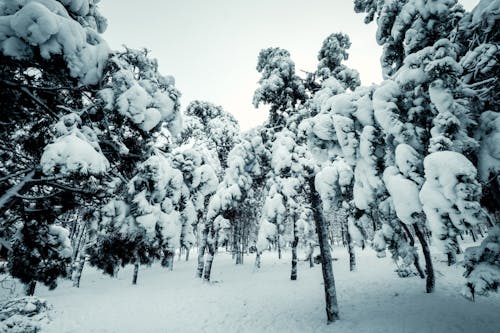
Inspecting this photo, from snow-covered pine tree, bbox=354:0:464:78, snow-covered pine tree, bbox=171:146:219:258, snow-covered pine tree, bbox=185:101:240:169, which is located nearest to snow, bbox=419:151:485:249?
snow-covered pine tree, bbox=354:0:464:78

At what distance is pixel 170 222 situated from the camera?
439cm

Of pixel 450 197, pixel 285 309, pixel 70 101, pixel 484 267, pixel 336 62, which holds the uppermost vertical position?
pixel 336 62

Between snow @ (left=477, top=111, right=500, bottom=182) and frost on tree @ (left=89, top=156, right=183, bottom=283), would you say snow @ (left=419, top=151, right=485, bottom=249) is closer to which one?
snow @ (left=477, top=111, right=500, bottom=182)

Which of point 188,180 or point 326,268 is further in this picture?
point 326,268

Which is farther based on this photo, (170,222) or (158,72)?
(158,72)

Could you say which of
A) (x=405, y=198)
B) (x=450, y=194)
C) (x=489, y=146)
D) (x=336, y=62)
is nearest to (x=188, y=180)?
(x=405, y=198)

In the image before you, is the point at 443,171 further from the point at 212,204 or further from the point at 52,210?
the point at 212,204

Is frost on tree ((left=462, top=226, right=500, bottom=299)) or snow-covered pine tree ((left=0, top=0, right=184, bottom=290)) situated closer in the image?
snow-covered pine tree ((left=0, top=0, right=184, bottom=290))

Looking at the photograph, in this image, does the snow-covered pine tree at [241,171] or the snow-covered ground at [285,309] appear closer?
the snow-covered ground at [285,309]

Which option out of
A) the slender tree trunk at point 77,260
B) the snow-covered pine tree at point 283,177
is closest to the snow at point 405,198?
the snow-covered pine tree at point 283,177

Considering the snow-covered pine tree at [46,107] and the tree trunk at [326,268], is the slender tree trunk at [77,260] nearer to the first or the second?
the snow-covered pine tree at [46,107]

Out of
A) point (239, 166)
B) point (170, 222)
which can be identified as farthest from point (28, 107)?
point (239, 166)

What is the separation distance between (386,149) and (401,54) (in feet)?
10.5

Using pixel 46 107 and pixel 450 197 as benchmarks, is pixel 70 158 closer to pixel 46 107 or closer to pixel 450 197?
pixel 46 107
